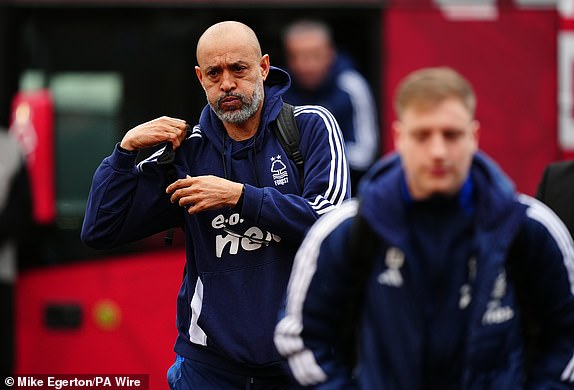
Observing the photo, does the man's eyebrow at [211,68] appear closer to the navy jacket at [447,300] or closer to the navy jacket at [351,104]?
the navy jacket at [447,300]

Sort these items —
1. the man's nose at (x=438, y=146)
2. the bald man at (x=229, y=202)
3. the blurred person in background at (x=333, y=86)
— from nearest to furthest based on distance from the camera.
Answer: the man's nose at (x=438, y=146)
the bald man at (x=229, y=202)
the blurred person in background at (x=333, y=86)

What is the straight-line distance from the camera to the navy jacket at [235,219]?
439 cm

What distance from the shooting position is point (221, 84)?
177 inches

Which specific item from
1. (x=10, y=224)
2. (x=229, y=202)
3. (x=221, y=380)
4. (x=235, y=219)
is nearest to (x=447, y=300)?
(x=229, y=202)

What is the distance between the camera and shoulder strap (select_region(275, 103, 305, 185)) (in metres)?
4.51

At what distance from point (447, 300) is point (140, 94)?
537 cm

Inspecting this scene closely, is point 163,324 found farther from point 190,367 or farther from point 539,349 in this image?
point 539,349

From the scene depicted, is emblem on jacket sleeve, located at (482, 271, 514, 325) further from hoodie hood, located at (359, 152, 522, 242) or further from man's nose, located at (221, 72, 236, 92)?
man's nose, located at (221, 72, 236, 92)

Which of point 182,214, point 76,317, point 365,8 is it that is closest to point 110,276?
point 76,317

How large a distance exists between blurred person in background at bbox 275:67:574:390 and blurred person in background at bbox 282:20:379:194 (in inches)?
187

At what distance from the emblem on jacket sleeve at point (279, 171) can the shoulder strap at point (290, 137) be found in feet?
0.15

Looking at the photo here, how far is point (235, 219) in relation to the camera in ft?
14.6

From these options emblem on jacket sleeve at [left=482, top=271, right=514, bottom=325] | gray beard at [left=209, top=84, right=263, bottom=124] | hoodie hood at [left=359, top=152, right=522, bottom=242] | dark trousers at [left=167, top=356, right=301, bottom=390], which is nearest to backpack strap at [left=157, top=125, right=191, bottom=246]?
gray beard at [left=209, top=84, right=263, bottom=124]

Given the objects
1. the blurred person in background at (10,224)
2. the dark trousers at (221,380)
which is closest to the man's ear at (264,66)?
the dark trousers at (221,380)
